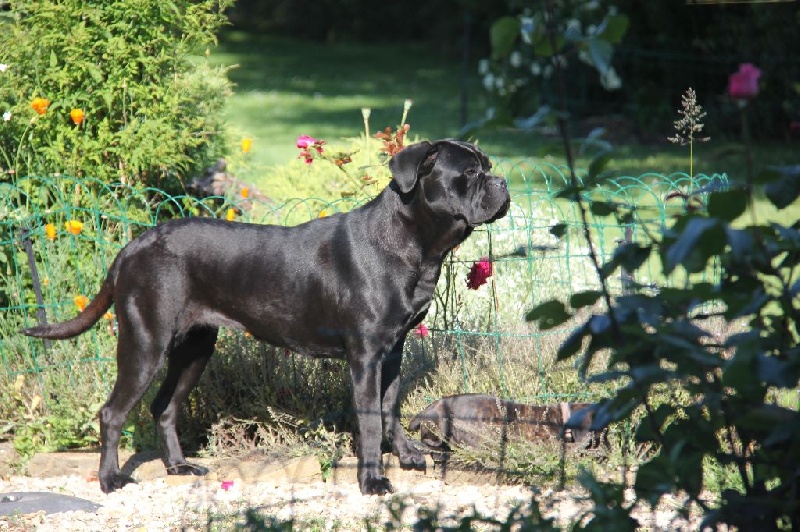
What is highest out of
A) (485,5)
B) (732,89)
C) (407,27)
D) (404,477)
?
(407,27)

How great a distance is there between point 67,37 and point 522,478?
3812 mm

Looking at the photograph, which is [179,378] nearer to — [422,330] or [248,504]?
[248,504]

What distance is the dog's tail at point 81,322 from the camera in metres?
4.66

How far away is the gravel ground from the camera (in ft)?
13.1

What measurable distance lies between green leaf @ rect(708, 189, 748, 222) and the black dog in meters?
2.45

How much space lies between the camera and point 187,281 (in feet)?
14.9

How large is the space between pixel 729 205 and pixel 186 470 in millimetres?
3552

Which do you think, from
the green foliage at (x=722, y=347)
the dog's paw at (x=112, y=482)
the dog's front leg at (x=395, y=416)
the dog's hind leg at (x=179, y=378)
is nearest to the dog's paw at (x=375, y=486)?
the dog's front leg at (x=395, y=416)

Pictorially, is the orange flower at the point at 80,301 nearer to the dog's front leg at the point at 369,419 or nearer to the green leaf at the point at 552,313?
the dog's front leg at the point at 369,419

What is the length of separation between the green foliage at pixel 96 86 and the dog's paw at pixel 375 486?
2.64 metres

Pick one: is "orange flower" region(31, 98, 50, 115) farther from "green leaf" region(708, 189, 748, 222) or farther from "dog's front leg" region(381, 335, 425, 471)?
"green leaf" region(708, 189, 748, 222)

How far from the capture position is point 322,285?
14.7 feet

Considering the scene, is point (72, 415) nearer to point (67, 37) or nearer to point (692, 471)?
point (67, 37)

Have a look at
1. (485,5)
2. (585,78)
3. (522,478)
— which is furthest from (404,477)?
(485,5)
